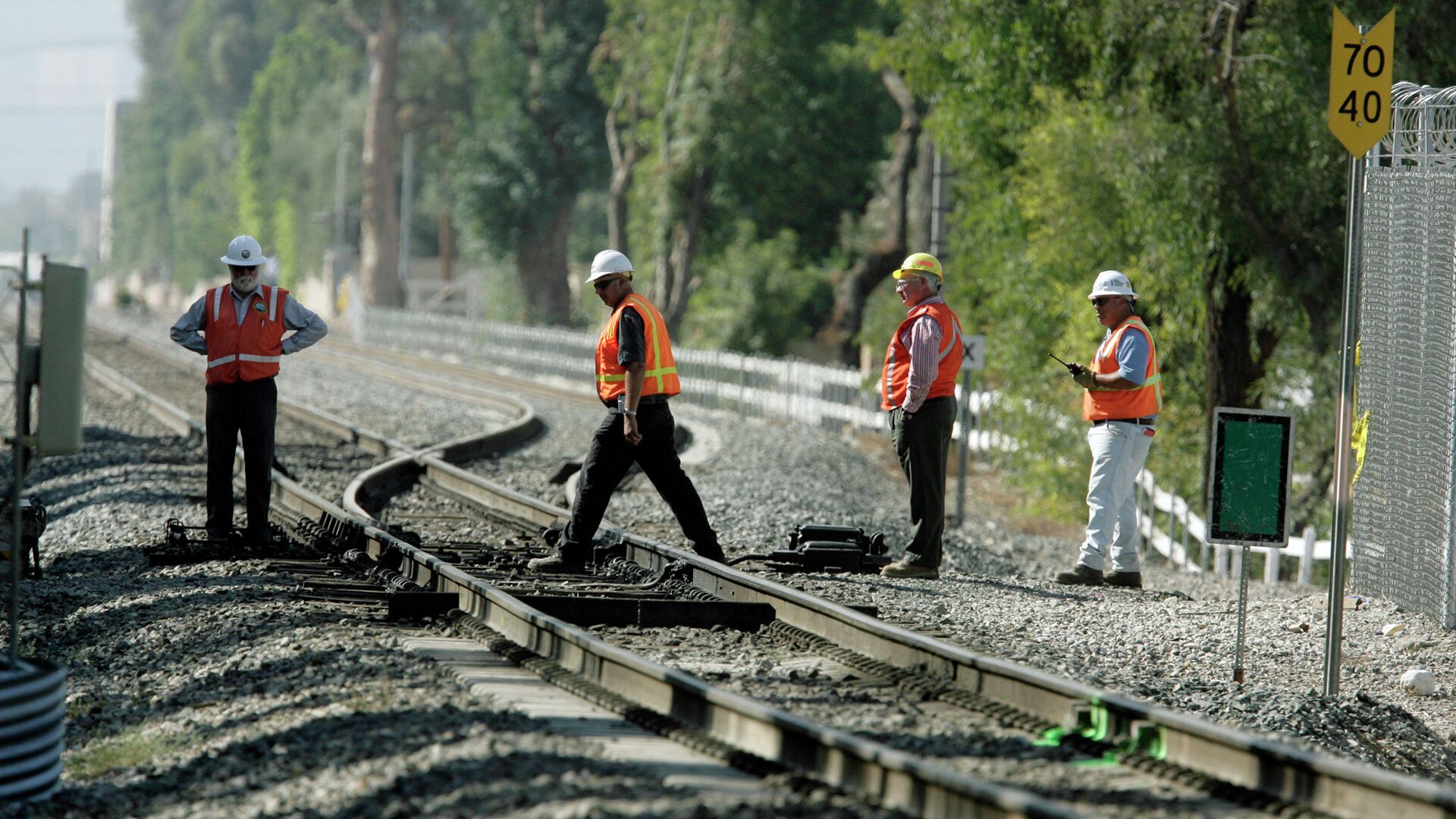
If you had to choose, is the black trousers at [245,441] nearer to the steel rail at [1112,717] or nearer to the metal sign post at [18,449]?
the steel rail at [1112,717]

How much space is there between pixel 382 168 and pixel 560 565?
5366 cm

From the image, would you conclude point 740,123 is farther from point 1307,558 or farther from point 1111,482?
point 1111,482

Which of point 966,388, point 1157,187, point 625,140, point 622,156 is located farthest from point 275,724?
point 622,156

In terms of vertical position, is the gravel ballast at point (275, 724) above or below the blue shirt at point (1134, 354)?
below

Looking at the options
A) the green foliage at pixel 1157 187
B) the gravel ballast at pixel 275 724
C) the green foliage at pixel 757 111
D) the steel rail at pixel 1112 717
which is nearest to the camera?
the steel rail at pixel 1112 717

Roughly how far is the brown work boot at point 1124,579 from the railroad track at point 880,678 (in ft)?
9.41

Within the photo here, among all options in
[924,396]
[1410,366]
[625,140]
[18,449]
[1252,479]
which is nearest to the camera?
[18,449]

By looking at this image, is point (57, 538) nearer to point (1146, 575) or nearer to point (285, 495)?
point (285, 495)

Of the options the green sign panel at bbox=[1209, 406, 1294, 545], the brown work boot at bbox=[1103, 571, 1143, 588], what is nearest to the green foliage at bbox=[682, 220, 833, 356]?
the brown work boot at bbox=[1103, 571, 1143, 588]

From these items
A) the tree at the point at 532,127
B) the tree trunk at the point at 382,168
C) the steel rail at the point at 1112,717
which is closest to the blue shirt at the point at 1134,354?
the steel rail at the point at 1112,717

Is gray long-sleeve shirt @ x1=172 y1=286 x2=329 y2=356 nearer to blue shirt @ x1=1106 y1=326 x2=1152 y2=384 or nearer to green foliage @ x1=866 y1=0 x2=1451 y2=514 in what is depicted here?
blue shirt @ x1=1106 y1=326 x2=1152 y2=384

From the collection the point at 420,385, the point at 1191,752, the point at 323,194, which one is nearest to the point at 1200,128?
the point at 1191,752

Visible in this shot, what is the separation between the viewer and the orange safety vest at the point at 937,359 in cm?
1016

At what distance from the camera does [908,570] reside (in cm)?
1041
